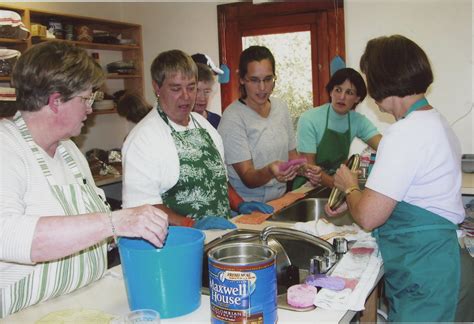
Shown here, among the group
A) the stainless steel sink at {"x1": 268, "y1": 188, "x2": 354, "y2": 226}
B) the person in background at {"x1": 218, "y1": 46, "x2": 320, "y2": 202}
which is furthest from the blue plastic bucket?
the person in background at {"x1": 218, "y1": 46, "x2": 320, "y2": 202}

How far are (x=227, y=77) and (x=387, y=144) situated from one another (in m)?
2.73

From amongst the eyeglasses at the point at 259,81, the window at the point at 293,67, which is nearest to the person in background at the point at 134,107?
the window at the point at 293,67

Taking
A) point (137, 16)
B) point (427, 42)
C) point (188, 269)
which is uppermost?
point (137, 16)

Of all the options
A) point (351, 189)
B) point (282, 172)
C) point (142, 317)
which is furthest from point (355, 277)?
point (282, 172)

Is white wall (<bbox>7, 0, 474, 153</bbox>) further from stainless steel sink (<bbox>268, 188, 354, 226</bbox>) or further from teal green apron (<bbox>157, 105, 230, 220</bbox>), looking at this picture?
teal green apron (<bbox>157, 105, 230, 220</bbox>)

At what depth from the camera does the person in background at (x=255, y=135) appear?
2311mm

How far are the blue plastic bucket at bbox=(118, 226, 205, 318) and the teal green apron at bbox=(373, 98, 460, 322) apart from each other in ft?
2.05

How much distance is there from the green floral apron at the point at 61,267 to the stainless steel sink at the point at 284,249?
0.33 meters

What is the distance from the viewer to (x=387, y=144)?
1.28 m

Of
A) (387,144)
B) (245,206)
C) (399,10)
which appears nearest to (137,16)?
(399,10)

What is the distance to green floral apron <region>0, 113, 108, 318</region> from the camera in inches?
45.3

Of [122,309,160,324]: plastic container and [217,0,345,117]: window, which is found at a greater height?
[217,0,345,117]: window

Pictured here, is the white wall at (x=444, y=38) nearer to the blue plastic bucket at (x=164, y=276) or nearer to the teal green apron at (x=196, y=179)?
the teal green apron at (x=196, y=179)

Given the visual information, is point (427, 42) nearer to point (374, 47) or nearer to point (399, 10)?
point (399, 10)
